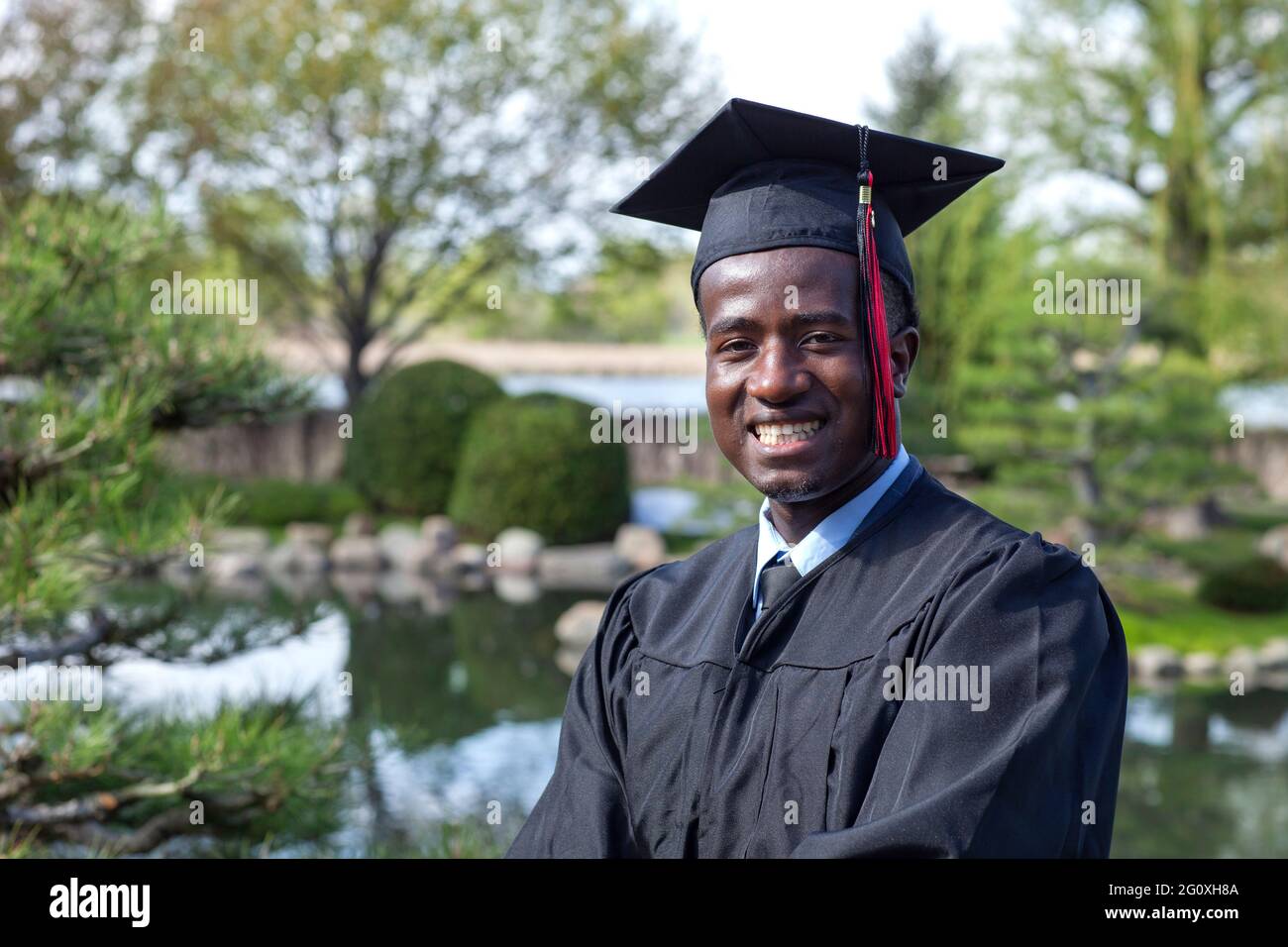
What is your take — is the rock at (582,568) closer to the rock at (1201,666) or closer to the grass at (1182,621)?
the grass at (1182,621)

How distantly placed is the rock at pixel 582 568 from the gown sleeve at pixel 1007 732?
440 inches

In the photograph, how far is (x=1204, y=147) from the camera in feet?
50.6

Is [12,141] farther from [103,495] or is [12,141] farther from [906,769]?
[906,769]

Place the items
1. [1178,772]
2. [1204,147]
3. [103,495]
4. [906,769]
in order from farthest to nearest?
1. [1204,147]
2. [1178,772]
3. [103,495]
4. [906,769]

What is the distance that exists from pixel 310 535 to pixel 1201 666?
9358 millimetres

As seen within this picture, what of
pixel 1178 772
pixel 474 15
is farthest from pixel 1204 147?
pixel 1178 772

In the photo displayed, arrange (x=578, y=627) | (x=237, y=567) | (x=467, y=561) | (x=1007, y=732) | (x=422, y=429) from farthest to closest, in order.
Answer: (x=422, y=429) → (x=467, y=561) → (x=237, y=567) → (x=578, y=627) → (x=1007, y=732)

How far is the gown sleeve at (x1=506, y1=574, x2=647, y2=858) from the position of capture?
70.7 inches

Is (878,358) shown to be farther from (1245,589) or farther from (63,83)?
(63,83)

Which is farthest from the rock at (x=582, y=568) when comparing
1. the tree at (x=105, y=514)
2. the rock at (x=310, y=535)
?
the tree at (x=105, y=514)

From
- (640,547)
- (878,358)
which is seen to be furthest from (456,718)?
(878,358)

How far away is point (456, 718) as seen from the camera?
25.6 ft

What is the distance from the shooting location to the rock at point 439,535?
13.7 metres
